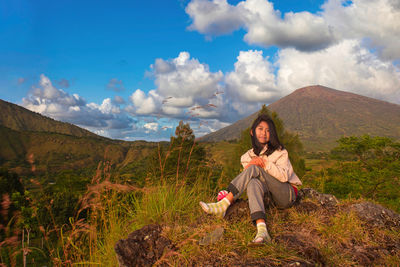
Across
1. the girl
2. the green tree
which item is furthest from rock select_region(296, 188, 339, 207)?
the green tree

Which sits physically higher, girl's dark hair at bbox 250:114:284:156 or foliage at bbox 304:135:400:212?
girl's dark hair at bbox 250:114:284:156

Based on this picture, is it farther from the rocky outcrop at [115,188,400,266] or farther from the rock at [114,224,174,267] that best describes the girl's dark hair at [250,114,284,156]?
the rock at [114,224,174,267]

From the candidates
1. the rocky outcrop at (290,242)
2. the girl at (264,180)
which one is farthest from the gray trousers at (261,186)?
the rocky outcrop at (290,242)

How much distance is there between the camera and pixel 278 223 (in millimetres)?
3768

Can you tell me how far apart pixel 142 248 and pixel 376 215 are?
143 inches

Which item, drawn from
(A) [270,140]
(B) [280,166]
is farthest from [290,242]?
(A) [270,140]

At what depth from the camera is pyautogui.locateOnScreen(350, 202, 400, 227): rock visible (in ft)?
12.4

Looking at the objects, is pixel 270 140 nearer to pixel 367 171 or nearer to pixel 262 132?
pixel 262 132

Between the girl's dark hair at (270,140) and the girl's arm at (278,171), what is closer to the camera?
the girl's arm at (278,171)

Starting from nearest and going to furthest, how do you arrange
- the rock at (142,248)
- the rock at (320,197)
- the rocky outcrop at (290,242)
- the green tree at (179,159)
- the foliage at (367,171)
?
the rocky outcrop at (290,242) < the rock at (142,248) < the green tree at (179,159) < the rock at (320,197) < the foliage at (367,171)

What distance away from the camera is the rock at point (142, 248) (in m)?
2.94

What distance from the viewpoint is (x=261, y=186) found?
12.4ft

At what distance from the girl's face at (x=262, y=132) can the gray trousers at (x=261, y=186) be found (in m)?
0.67

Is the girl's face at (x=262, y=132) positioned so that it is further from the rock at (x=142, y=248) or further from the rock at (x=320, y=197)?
the rock at (x=142, y=248)
